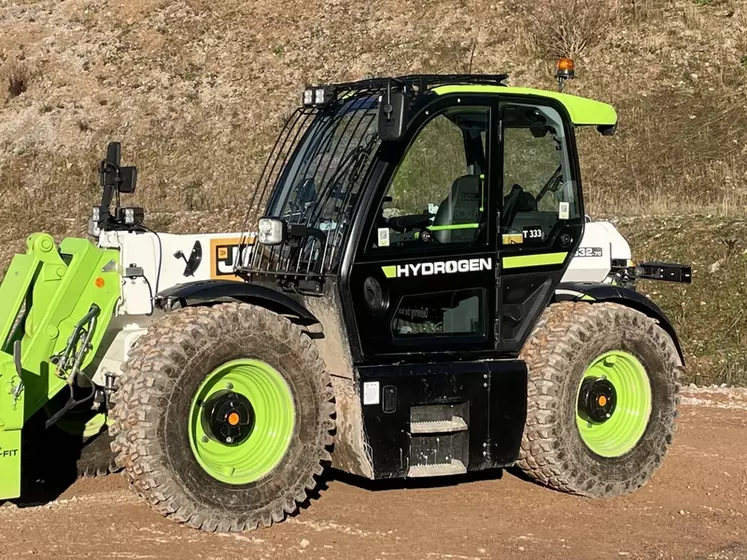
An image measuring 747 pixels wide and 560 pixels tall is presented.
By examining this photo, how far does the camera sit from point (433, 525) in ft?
20.2

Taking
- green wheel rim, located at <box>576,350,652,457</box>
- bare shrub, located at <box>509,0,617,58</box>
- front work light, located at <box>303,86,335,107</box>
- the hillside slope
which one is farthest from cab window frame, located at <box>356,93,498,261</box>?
bare shrub, located at <box>509,0,617,58</box>

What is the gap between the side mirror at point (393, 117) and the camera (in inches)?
226

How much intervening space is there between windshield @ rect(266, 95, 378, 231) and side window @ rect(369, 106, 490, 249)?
0.26 m

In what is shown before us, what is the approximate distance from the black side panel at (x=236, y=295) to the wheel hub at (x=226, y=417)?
541 millimetres

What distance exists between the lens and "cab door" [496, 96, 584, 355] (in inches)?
260

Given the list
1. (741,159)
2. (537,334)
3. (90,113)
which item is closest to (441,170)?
(537,334)

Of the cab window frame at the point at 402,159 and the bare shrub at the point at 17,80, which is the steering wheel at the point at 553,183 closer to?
the cab window frame at the point at 402,159

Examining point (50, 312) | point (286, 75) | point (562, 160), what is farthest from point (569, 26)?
point (50, 312)

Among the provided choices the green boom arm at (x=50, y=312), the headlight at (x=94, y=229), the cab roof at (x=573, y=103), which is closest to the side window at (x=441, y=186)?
the cab roof at (x=573, y=103)

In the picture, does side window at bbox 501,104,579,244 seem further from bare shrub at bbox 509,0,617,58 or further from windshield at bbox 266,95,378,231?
bare shrub at bbox 509,0,617,58

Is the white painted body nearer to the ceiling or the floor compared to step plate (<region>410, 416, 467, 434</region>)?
nearer to the ceiling

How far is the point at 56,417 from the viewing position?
5977 mm

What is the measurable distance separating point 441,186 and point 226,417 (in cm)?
191

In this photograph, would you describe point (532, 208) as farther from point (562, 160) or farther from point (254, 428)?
point (254, 428)
